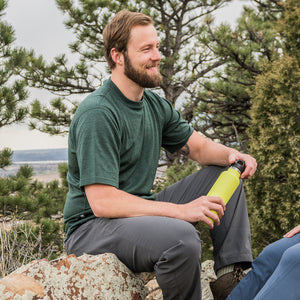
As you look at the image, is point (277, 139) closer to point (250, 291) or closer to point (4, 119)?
point (250, 291)

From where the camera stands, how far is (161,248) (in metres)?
1.87

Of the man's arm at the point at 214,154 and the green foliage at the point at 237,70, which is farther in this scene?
the green foliage at the point at 237,70

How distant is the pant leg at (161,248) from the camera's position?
1842mm

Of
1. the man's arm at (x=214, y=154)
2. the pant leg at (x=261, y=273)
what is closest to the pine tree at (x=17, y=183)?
the man's arm at (x=214, y=154)

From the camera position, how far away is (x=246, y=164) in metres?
2.45

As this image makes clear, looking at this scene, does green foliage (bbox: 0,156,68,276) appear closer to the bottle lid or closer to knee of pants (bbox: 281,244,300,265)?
the bottle lid

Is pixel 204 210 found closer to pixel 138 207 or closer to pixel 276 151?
pixel 138 207

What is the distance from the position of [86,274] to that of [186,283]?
1.49 feet

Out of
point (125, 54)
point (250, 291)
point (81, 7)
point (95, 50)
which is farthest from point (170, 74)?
point (250, 291)

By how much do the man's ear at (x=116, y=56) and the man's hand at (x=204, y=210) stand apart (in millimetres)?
Result: 936

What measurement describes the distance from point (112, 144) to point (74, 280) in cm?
67

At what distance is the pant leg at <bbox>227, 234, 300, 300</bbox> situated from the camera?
1960mm

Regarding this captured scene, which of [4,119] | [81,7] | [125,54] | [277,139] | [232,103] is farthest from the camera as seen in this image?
[81,7]

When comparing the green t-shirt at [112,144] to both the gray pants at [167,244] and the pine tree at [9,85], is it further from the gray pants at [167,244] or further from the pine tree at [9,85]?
the pine tree at [9,85]
